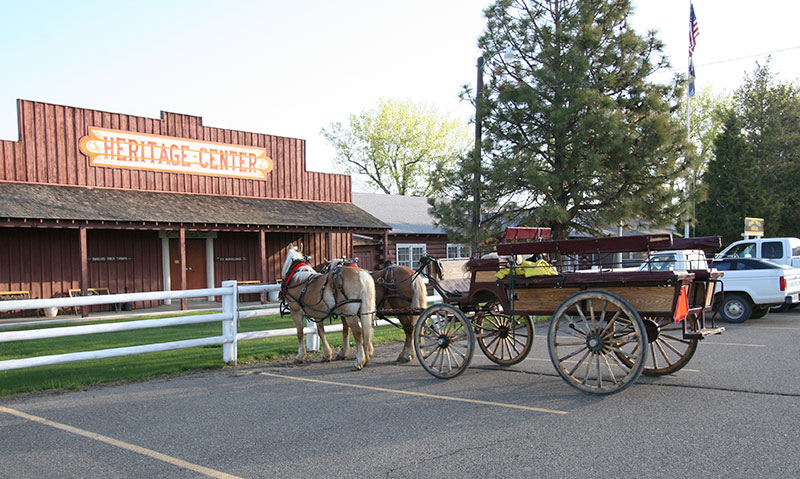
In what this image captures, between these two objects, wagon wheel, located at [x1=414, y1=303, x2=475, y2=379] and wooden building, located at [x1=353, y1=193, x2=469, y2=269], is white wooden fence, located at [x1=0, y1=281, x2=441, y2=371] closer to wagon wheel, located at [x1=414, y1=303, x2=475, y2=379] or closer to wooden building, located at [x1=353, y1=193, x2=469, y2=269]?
wagon wheel, located at [x1=414, y1=303, x2=475, y2=379]

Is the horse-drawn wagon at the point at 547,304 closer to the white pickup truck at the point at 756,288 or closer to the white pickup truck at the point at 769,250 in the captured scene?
the white pickup truck at the point at 756,288

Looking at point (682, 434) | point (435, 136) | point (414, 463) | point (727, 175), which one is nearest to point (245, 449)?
point (414, 463)

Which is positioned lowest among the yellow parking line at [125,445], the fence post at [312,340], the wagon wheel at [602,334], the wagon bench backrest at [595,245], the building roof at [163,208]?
the yellow parking line at [125,445]

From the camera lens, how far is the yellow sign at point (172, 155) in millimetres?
20750

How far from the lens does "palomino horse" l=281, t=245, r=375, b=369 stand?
339 inches

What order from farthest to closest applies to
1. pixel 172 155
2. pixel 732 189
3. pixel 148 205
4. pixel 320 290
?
pixel 732 189 < pixel 172 155 < pixel 148 205 < pixel 320 290

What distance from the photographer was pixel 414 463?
4.68 m

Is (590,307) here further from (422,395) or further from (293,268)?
(293,268)

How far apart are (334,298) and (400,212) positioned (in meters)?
23.4

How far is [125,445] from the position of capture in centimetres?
536

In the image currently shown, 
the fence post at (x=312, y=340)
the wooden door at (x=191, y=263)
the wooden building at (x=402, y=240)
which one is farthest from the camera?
the wooden building at (x=402, y=240)

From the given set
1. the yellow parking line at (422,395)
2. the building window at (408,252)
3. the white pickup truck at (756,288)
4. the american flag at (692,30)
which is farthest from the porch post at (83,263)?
the american flag at (692,30)

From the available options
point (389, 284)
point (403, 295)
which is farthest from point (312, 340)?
point (403, 295)

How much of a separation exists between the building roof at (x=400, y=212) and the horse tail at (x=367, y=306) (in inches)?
745
